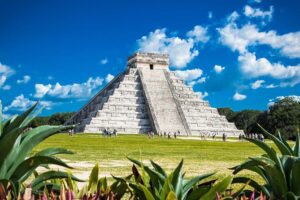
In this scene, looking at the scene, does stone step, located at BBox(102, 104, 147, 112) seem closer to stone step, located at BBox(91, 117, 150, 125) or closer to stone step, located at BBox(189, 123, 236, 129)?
stone step, located at BBox(91, 117, 150, 125)

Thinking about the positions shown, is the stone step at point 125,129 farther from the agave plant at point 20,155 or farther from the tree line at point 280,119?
the agave plant at point 20,155

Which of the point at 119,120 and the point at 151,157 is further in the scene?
the point at 119,120

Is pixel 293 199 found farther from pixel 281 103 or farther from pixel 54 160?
pixel 281 103

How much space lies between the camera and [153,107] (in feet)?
172

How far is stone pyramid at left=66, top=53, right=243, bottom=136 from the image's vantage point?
50.0 meters

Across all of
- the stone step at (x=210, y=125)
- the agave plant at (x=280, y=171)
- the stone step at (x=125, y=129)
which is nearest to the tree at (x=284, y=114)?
the stone step at (x=210, y=125)

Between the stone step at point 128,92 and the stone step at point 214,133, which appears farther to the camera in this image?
the stone step at point 128,92

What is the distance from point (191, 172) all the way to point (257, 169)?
7780 millimetres

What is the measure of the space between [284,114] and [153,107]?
27850 millimetres

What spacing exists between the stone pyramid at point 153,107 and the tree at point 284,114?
19.1m

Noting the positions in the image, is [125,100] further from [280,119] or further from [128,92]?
[280,119]

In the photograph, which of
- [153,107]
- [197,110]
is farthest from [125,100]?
[197,110]

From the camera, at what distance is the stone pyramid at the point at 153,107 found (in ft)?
164

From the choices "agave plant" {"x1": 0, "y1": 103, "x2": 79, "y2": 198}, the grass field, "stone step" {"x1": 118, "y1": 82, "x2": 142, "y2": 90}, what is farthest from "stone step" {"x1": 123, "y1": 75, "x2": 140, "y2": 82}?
"agave plant" {"x1": 0, "y1": 103, "x2": 79, "y2": 198}
